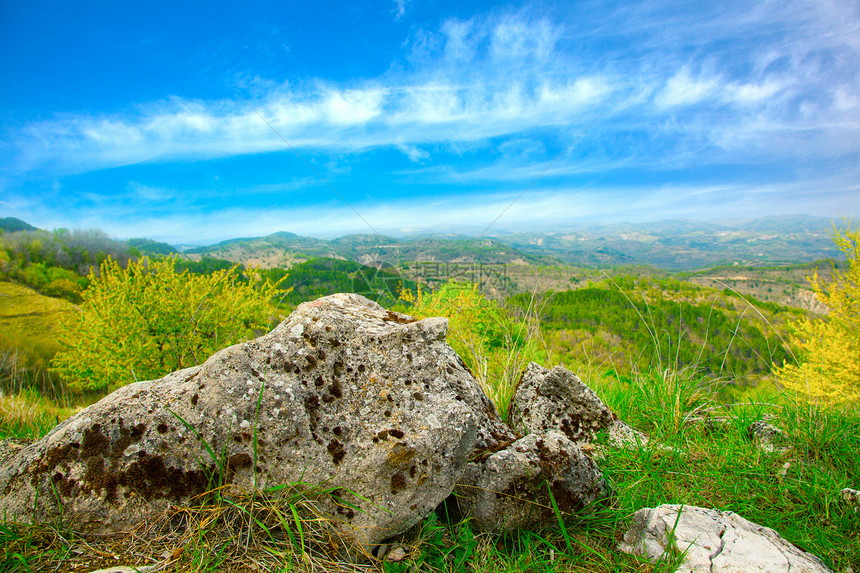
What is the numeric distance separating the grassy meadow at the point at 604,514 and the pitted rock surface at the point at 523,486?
10cm

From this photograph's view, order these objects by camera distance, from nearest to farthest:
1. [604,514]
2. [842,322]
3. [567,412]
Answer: [604,514], [567,412], [842,322]

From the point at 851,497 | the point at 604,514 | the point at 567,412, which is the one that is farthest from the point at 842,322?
the point at 604,514

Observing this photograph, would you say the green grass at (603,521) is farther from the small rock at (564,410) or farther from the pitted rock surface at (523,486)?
the small rock at (564,410)

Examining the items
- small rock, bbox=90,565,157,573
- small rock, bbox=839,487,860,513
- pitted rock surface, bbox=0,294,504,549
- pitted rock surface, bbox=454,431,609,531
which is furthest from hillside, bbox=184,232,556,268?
small rock, bbox=839,487,860,513

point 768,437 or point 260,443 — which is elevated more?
Result: point 260,443

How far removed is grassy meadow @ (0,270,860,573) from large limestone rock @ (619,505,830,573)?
0.12 m

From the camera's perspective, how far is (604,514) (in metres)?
2.82

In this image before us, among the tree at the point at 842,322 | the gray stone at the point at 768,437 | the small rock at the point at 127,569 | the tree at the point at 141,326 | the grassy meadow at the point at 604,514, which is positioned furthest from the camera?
the tree at the point at 842,322

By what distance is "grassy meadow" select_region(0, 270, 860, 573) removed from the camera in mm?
2127

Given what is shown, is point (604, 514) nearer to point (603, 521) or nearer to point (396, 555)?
point (603, 521)

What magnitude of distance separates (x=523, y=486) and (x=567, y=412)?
1.59 metres

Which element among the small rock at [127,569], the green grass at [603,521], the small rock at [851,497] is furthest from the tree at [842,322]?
the small rock at [127,569]

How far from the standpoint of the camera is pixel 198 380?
254 centimetres

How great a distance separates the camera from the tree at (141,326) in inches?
448
